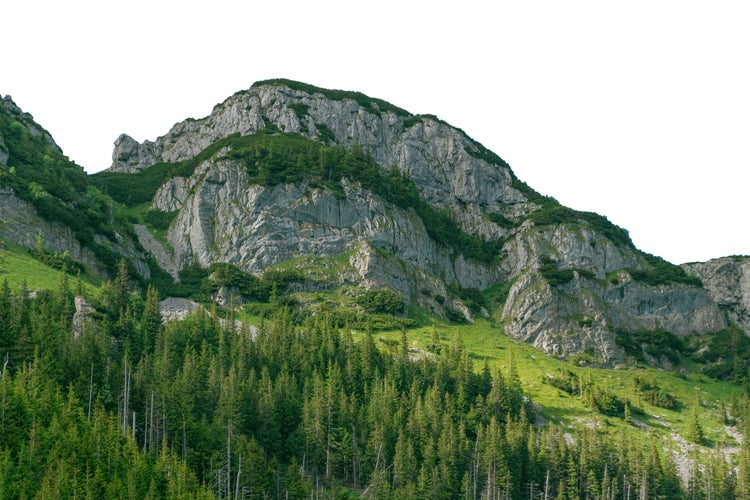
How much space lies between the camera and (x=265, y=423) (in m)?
120

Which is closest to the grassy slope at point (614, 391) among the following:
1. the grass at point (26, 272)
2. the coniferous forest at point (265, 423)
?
the coniferous forest at point (265, 423)

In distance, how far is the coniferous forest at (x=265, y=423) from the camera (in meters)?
90.9

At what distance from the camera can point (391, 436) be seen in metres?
127

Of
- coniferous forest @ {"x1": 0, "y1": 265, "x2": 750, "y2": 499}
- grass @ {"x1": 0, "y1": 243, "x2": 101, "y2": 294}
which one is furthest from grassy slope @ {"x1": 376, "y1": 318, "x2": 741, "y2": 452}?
grass @ {"x1": 0, "y1": 243, "x2": 101, "y2": 294}

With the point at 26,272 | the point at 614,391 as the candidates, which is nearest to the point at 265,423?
the point at 26,272

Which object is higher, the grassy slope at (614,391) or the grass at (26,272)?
the grass at (26,272)

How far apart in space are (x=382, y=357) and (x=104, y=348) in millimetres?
55888

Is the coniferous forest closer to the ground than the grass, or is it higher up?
closer to the ground

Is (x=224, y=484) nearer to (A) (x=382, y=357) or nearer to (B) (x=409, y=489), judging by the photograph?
(B) (x=409, y=489)

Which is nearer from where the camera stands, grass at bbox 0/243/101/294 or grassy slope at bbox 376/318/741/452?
grass at bbox 0/243/101/294

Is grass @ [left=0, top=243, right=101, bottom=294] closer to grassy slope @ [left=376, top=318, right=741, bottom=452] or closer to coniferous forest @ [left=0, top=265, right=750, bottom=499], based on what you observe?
coniferous forest @ [left=0, top=265, right=750, bottom=499]

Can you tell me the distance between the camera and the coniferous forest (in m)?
90.9

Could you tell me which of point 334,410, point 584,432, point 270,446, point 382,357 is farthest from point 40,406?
point 584,432

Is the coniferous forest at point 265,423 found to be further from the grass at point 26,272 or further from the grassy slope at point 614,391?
the grassy slope at point 614,391
